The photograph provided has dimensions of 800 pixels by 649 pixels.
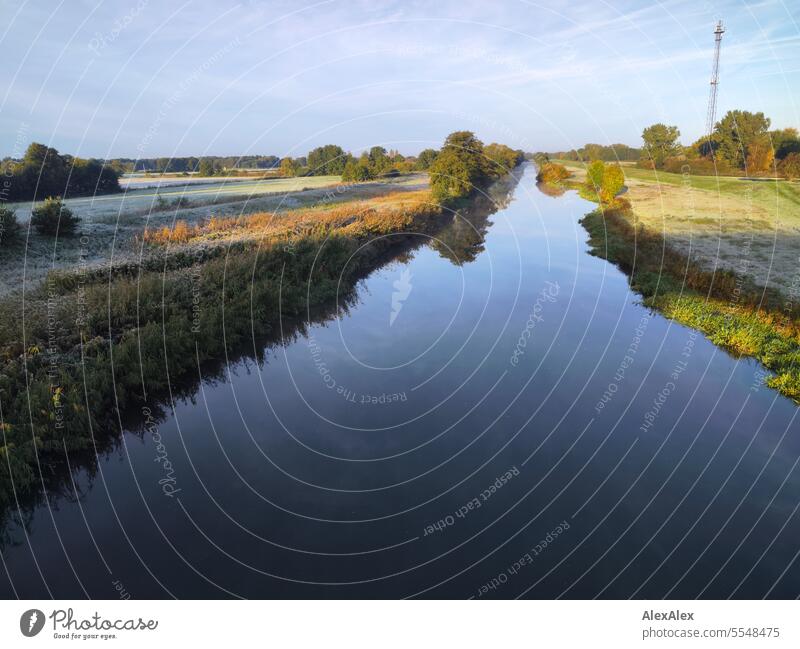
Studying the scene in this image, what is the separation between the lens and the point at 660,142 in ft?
247

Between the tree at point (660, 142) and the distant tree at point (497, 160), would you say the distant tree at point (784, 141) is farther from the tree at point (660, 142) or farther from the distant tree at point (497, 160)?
the distant tree at point (497, 160)

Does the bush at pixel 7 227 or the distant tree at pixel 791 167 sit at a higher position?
the distant tree at pixel 791 167

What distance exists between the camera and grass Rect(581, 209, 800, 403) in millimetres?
16030

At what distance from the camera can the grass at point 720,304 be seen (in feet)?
52.6

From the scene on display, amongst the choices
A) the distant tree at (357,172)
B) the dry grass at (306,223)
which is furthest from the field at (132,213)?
the dry grass at (306,223)

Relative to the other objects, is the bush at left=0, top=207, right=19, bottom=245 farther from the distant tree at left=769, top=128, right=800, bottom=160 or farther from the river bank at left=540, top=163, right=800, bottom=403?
the distant tree at left=769, top=128, right=800, bottom=160

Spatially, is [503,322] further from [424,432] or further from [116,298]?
[116,298]

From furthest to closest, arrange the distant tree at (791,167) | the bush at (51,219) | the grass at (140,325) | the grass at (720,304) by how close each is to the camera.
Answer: the distant tree at (791,167) → the bush at (51,219) → the grass at (720,304) → the grass at (140,325)

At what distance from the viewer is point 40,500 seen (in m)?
9.44

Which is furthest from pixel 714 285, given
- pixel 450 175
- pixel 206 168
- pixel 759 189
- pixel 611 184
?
pixel 206 168

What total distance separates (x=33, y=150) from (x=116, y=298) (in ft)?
84.2

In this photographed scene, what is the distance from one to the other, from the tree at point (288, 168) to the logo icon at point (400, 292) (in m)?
43.9

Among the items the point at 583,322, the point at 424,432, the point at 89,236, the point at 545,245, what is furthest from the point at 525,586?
the point at 545,245

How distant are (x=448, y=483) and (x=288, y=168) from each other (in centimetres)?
6474
